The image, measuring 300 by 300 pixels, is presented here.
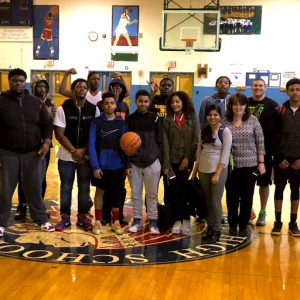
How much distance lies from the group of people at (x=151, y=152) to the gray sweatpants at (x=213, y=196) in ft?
0.03

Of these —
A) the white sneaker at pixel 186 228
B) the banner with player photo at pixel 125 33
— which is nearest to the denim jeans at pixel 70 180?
the white sneaker at pixel 186 228

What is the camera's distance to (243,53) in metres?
13.2

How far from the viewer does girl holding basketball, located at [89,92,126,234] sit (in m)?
4.50

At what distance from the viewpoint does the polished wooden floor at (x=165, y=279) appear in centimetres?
318

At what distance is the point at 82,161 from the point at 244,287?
7.21 feet

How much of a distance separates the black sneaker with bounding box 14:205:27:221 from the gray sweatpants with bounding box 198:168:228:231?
89.6 inches

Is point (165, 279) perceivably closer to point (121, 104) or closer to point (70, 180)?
point (70, 180)

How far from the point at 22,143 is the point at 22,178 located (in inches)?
16.7

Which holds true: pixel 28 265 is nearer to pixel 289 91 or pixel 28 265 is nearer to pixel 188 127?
pixel 188 127

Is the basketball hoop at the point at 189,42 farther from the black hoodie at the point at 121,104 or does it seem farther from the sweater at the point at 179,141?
the sweater at the point at 179,141

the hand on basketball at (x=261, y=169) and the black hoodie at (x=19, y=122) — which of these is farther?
the hand on basketball at (x=261, y=169)

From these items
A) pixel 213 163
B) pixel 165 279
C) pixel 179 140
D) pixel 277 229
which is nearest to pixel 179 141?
pixel 179 140

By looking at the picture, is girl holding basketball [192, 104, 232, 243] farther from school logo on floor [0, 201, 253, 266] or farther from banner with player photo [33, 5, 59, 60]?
banner with player photo [33, 5, 59, 60]

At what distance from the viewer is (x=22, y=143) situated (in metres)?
4.41
